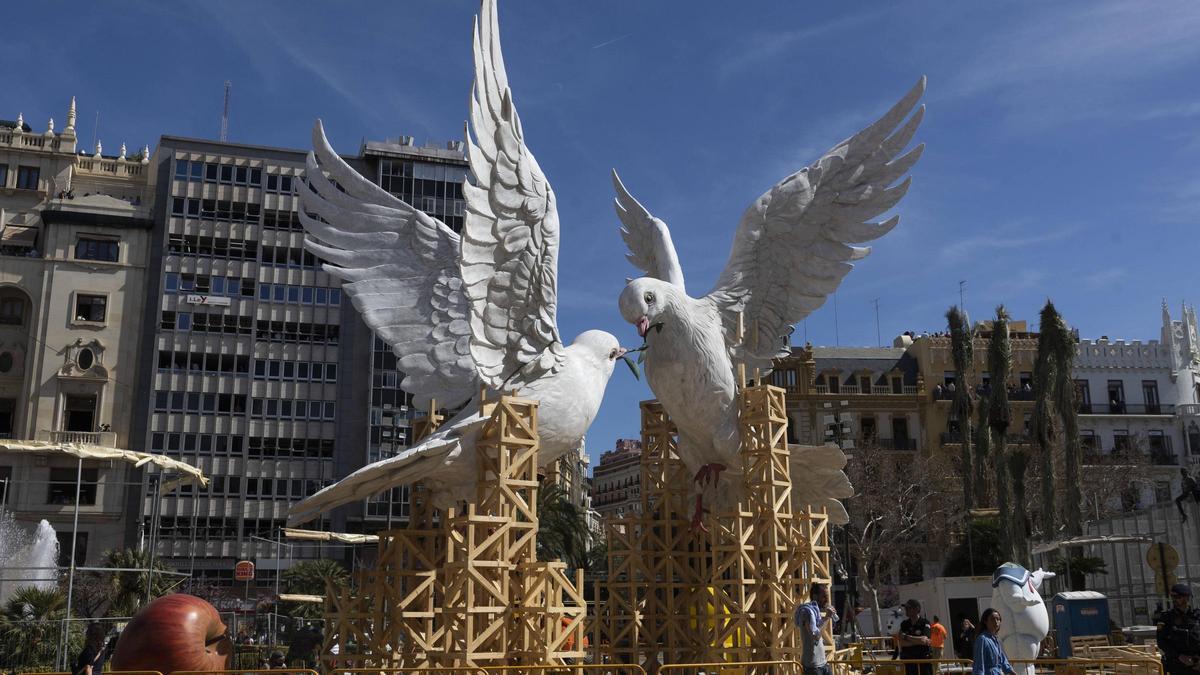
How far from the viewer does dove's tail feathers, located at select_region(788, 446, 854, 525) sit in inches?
595

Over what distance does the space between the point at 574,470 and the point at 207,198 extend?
95.6 ft

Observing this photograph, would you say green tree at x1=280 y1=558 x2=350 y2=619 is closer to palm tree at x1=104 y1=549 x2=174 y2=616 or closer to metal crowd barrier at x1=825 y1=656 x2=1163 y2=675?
palm tree at x1=104 y1=549 x2=174 y2=616

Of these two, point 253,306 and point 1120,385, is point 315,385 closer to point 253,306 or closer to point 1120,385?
point 253,306

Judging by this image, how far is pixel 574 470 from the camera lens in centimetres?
6512

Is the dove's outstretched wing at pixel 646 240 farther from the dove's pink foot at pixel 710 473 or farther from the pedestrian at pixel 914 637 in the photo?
the pedestrian at pixel 914 637

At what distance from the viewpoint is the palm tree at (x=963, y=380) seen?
109 ft

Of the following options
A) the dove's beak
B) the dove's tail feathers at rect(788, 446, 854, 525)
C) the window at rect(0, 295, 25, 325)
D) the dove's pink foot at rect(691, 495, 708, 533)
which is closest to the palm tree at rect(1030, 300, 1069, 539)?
the dove's tail feathers at rect(788, 446, 854, 525)

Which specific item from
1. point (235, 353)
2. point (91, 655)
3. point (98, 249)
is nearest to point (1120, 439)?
point (235, 353)

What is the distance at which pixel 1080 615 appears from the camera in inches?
723

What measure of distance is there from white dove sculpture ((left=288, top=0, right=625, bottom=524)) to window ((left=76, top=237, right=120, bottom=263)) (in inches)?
1373

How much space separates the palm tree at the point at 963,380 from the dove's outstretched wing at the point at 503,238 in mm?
23750

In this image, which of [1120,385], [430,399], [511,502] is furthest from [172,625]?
[1120,385]

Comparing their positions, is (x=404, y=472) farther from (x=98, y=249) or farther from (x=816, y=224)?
(x=98, y=249)

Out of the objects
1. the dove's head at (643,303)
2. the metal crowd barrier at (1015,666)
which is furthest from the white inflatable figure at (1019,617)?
the dove's head at (643,303)
